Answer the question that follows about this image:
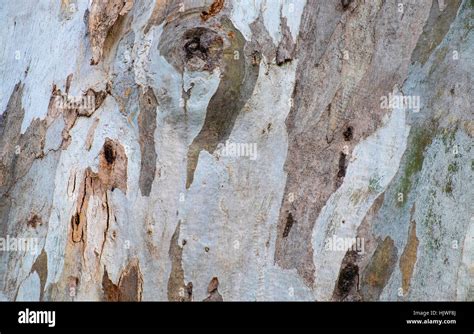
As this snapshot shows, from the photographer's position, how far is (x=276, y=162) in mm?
2494

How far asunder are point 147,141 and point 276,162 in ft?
1.48

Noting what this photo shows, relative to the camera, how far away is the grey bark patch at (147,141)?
2.53m

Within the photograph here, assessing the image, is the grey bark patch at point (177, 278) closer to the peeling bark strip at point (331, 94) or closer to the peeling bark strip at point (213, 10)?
the peeling bark strip at point (331, 94)

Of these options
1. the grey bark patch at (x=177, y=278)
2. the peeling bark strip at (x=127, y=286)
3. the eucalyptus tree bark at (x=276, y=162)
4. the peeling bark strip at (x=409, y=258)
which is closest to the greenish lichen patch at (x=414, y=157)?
the eucalyptus tree bark at (x=276, y=162)

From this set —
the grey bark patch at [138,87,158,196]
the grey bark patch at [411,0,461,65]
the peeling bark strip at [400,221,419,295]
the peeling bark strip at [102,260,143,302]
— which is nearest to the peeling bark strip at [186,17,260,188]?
the grey bark patch at [138,87,158,196]

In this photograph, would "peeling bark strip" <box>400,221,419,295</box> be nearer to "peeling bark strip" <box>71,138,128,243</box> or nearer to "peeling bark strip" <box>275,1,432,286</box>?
"peeling bark strip" <box>275,1,432,286</box>

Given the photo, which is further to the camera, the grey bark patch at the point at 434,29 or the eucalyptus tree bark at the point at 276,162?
the grey bark patch at the point at 434,29

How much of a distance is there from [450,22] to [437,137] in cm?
42

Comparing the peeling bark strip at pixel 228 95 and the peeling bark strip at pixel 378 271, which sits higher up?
the peeling bark strip at pixel 228 95

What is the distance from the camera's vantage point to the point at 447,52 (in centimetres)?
259

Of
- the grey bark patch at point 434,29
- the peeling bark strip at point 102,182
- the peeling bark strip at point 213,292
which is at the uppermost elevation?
the grey bark patch at point 434,29

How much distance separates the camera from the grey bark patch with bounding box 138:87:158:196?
99.7 inches

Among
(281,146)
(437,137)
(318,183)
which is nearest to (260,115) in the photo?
(281,146)
